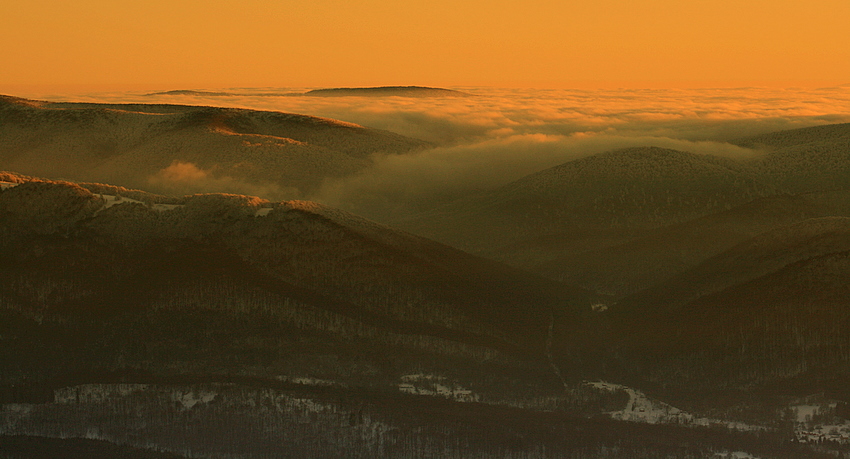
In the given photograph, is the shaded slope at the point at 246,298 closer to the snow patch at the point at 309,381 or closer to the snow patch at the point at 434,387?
A: the snow patch at the point at 309,381

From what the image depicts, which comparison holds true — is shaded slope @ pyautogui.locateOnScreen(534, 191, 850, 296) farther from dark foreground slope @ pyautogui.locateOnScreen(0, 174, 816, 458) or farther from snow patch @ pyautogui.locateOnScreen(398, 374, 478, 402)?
snow patch @ pyautogui.locateOnScreen(398, 374, 478, 402)

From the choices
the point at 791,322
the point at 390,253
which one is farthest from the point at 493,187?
the point at 791,322

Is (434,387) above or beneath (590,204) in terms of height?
beneath

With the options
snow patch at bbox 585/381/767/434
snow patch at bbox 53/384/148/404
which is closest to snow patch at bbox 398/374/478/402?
snow patch at bbox 585/381/767/434

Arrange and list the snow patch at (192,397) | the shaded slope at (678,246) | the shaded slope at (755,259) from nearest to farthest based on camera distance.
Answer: the snow patch at (192,397)
the shaded slope at (755,259)
the shaded slope at (678,246)

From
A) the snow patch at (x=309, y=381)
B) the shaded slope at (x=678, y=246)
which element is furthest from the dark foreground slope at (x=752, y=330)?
the snow patch at (x=309, y=381)

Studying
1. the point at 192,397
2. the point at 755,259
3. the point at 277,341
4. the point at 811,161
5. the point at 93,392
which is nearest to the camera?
the point at 192,397

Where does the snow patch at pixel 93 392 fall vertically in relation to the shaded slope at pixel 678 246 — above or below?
below

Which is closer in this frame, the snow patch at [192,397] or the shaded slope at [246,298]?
the snow patch at [192,397]

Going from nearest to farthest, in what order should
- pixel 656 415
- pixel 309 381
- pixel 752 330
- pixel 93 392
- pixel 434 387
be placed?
pixel 656 415
pixel 93 392
pixel 434 387
pixel 309 381
pixel 752 330

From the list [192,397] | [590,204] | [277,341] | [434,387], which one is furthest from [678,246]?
[192,397]

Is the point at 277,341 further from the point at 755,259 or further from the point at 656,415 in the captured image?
the point at 755,259
